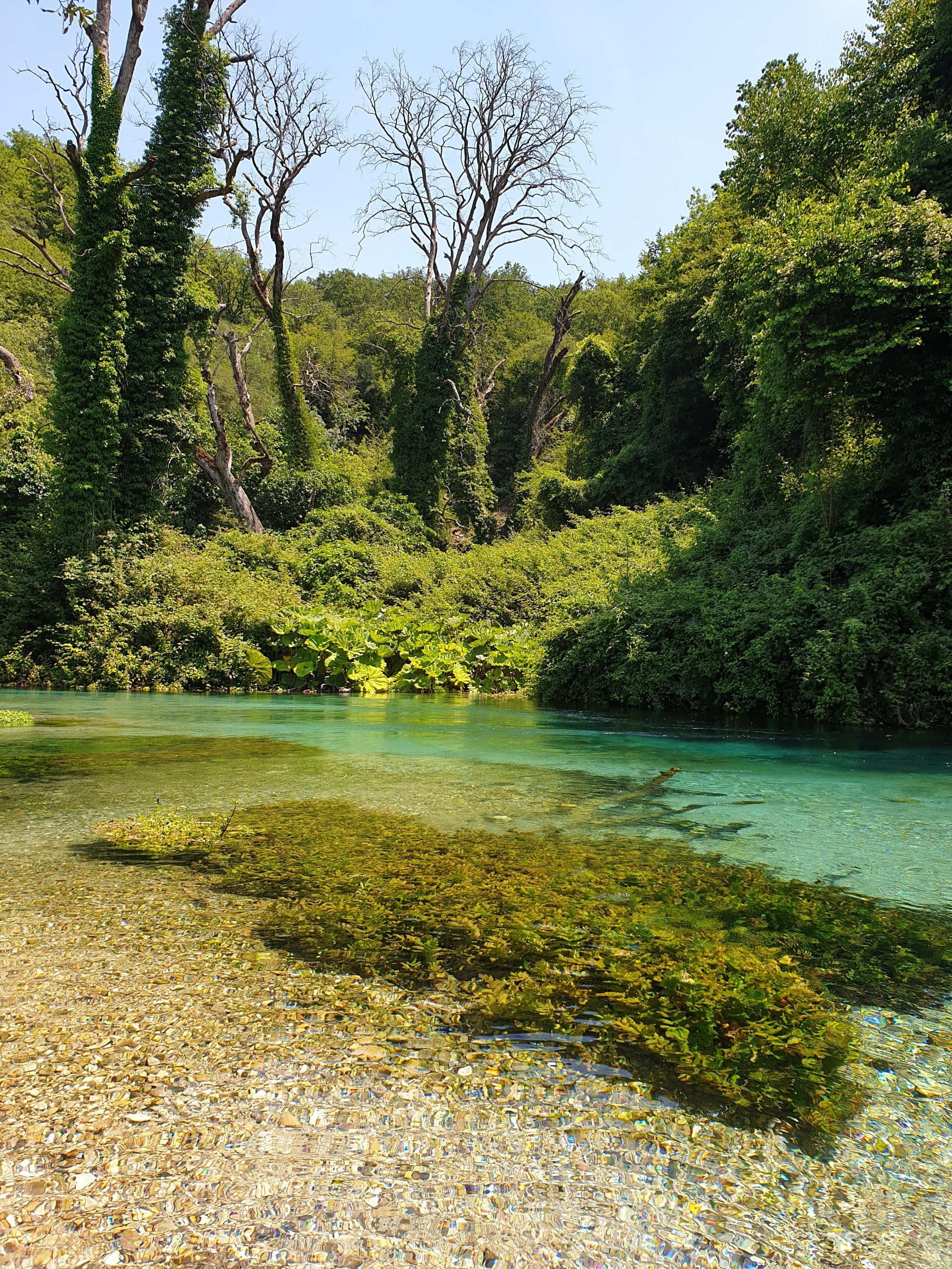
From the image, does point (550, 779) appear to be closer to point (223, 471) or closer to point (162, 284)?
point (162, 284)

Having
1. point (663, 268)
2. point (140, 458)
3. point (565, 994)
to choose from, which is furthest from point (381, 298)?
point (565, 994)

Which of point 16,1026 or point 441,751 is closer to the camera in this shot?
point 16,1026

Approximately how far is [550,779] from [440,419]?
2309 centimetres

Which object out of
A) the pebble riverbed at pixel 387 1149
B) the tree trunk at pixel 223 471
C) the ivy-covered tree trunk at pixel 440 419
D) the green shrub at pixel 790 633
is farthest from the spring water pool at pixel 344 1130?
the ivy-covered tree trunk at pixel 440 419

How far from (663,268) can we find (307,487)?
1583 cm

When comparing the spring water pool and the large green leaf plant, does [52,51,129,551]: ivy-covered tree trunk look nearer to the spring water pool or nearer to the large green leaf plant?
the large green leaf plant

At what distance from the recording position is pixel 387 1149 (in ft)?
5.14

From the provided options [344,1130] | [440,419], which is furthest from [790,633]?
[440,419]

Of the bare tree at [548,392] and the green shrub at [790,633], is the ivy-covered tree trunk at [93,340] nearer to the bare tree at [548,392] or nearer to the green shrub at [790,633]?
the green shrub at [790,633]

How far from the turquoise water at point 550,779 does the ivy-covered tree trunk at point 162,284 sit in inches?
363

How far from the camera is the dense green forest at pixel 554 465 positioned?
36.7 feet

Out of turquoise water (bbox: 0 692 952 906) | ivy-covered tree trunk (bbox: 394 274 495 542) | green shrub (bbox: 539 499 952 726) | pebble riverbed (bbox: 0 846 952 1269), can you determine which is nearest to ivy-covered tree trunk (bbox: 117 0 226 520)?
turquoise water (bbox: 0 692 952 906)

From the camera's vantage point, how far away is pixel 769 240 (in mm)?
13523

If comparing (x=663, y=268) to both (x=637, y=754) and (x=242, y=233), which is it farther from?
(x=637, y=754)
